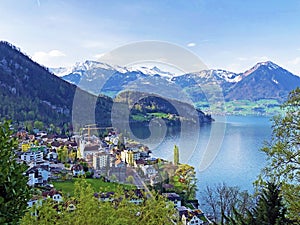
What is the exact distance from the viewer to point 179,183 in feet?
47.4

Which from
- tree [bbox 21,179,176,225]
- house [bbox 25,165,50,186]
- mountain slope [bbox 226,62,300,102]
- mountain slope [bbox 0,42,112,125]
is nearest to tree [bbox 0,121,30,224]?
tree [bbox 21,179,176,225]

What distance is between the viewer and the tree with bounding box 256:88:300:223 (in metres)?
2.98

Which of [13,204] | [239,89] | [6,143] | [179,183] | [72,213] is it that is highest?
[239,89]

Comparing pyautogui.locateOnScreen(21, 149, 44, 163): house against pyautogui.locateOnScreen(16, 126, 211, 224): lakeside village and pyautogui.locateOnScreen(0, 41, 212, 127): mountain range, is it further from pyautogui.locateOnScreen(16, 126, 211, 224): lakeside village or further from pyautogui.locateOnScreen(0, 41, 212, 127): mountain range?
pyautogui.locateOnScreen(0, 41, 212, 127): mountain range

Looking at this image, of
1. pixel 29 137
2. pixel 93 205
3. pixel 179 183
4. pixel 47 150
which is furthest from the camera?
pixel 29 137

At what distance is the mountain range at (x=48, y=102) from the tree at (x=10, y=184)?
29909mm

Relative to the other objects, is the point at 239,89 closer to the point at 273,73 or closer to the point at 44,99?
the point at 273,73

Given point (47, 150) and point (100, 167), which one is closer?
point (100, 167)

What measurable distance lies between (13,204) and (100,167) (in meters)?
16.3

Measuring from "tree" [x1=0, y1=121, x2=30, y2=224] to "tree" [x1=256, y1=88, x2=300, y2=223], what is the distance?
7.39 feet

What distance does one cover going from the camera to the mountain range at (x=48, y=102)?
119 ft

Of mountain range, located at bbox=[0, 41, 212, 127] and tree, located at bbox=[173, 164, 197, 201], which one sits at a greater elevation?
mountain range, located at bbox=[0, 41, 212, 127]

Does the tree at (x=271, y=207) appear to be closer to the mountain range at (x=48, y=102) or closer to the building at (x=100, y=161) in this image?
the building at (x=100, y=161)

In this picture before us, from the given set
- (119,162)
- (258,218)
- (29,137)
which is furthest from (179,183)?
(29,137)
